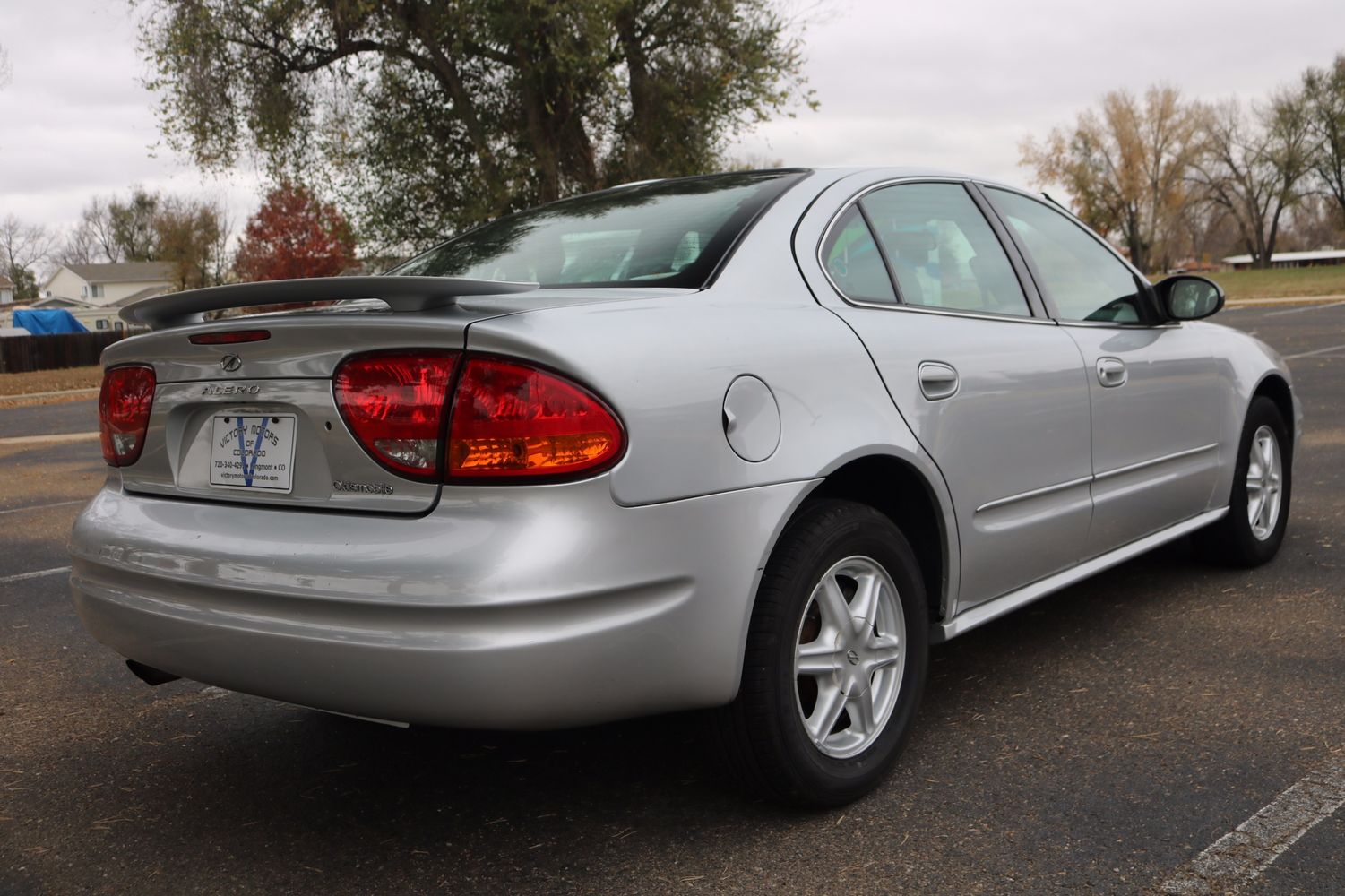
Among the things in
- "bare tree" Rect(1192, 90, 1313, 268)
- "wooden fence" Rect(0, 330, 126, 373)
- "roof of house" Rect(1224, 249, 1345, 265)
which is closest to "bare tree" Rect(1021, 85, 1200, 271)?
"bare tree" Rect(1192, 90, 1313, 268)

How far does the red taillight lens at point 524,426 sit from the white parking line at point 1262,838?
140cm

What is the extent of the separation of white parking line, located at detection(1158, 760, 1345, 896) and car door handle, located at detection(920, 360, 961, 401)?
1.19 metres

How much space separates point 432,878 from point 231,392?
112 centimetres

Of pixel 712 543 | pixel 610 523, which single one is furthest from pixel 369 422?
pixel 712 543

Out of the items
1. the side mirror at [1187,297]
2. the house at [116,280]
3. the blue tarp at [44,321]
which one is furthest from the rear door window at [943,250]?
the house at [116,280]

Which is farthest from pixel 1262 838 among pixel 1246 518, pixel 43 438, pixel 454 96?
pixel 454 96

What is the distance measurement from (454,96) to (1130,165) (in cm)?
5727

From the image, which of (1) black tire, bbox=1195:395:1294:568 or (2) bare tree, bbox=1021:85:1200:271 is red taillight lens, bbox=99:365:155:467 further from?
(2) bare tree, bbox=1021:85:1200:271

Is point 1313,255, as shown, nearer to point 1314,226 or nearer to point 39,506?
point 1314,226

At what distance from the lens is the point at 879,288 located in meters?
3.19

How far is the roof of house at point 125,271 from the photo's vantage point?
297 feet

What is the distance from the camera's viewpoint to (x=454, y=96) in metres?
22.8

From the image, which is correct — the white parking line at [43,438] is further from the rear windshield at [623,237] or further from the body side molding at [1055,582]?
the body side molding at [1055,582]

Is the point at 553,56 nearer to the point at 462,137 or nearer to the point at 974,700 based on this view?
the point at 462,137
